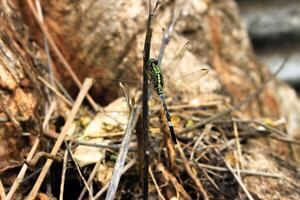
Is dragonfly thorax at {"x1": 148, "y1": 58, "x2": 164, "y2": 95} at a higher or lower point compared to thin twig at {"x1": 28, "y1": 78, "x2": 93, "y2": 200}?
higher

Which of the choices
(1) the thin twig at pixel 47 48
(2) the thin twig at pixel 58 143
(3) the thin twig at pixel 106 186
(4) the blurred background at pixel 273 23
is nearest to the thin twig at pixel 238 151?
(3) the thin twig at pixel 106 186

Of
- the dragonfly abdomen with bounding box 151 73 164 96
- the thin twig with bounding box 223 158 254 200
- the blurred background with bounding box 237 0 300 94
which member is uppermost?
the blurred background with bounding box 237 0 300 94

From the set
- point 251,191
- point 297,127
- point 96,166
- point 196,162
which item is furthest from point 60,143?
point 297,127

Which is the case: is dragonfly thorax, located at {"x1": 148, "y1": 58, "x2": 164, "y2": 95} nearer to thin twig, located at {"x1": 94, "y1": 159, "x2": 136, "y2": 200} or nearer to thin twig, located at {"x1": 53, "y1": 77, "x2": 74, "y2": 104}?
thin twig, located at {"x1": 94, "y1": 159, "x2": 136, "y2": 200}

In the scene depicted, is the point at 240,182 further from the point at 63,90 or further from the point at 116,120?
the point at 63,90

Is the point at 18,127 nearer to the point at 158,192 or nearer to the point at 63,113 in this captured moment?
the point at 63,113

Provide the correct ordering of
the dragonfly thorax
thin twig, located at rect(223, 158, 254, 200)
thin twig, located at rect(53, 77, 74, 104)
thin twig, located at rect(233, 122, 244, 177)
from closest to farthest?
the dragonfly thorax, thin twig, located at rect(223, 158, 254, 200), thin twig, located at rect(233, 122, 244, 177), thin twig, located at rect(53, 77, 74, 104)

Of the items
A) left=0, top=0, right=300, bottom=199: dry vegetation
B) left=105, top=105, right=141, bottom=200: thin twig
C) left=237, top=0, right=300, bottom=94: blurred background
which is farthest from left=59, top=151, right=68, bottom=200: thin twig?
left=237, top=0, right=300, bottom=94: blurred background
